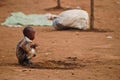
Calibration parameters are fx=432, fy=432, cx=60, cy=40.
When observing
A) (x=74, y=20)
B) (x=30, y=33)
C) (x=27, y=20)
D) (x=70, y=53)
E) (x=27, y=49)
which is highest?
(x=30, y=33)

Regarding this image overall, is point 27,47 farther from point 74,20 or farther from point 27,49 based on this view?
point 74,20

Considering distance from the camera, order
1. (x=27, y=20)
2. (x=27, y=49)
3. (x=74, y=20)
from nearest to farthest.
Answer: (x=27, y=49) < (x=74, y=20) < (x=27, y=20)

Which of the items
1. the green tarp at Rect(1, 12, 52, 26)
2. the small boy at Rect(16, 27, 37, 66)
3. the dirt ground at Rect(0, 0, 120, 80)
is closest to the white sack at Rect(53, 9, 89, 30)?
the dirt ground at Rect(0, 0, 120, 80)

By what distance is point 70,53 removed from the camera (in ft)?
31.1

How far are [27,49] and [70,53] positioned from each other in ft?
6.04

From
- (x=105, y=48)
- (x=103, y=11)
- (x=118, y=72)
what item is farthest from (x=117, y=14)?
(x=118, y=72)

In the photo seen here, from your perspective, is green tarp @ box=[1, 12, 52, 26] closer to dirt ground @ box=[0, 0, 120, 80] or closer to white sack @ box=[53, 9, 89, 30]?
dirt ground @ box=[0, 0, 120, 80]

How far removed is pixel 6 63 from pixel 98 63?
5.70 feet

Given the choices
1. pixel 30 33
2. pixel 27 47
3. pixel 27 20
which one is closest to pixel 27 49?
pixel 27 47

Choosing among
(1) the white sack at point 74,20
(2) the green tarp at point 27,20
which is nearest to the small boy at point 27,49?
(1) the white sack at point 74,20

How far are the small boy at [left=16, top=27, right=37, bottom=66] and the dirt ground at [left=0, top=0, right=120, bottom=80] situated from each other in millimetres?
189

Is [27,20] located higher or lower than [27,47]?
lower

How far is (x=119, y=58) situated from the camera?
28.4 feet

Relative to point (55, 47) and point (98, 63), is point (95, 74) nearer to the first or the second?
point (98, 63)
